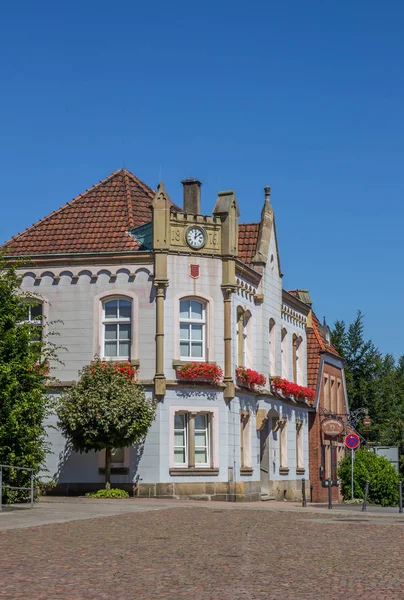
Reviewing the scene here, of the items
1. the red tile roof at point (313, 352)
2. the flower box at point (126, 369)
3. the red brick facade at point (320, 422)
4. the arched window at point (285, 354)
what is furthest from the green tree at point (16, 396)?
the red tile roof at point (313, 352)

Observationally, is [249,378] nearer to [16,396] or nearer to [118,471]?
[118,471]

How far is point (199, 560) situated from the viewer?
1616 centimetres

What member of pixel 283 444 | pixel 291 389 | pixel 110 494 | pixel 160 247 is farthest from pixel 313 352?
pixel 110 494

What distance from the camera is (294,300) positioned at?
158 feet

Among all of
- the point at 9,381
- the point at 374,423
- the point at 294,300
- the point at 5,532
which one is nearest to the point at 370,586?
the point at 5,532

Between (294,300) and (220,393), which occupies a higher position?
(294,300)

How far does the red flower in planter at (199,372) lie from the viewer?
118 ft

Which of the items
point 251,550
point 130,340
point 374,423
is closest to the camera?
point 251,550

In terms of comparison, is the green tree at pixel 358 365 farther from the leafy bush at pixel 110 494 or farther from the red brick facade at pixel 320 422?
the leafy bush at pixel 110 494

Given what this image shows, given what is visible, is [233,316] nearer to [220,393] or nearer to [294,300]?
[220,393]

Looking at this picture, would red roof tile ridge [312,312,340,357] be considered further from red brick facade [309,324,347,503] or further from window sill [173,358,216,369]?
window sill [173,358,216,369]

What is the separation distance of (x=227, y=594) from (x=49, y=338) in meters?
25.3

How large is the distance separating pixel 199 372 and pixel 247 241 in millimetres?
8838

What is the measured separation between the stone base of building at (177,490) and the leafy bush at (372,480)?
26.8 ft
